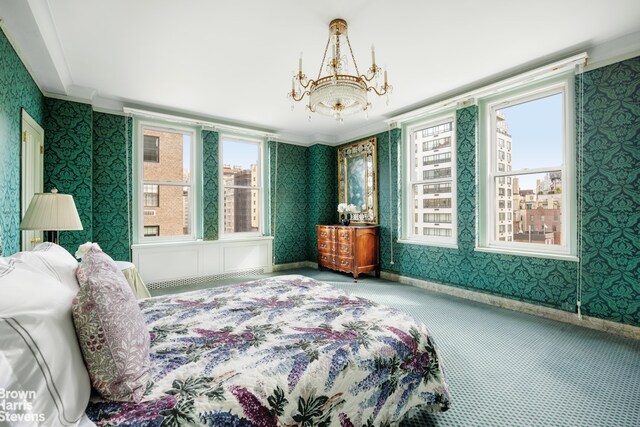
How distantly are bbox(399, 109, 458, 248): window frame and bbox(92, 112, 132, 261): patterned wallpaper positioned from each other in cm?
415

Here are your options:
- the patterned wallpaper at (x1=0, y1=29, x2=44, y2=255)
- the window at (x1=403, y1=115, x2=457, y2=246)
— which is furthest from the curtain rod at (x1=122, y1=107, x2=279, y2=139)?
the window at (x1=403, y1=115, x2=457, y2=246)

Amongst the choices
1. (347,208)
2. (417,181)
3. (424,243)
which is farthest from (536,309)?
(347,208)

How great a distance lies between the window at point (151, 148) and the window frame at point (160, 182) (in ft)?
0.21

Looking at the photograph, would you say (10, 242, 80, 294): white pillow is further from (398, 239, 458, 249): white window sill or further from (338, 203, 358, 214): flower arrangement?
(338, 203, 358, 214): flower arrangement

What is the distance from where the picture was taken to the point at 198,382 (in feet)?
3.61

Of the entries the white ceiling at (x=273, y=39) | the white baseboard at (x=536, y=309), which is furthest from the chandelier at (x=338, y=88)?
the white baseboard at (x=536, y=309)

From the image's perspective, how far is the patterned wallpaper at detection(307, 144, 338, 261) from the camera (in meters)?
6.03

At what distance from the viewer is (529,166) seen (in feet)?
11.5

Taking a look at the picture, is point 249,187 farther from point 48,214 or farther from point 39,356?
point 39,356

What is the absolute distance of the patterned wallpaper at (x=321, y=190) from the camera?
6.03 metres

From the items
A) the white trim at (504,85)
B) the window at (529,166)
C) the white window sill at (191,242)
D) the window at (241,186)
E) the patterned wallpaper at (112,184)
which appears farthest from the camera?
the window at (241,186)

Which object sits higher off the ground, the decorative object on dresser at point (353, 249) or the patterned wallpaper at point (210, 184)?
the patterned wallpaper at point (210, 184)

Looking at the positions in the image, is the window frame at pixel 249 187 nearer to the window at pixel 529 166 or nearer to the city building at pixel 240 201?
the city building at pixel 240 201

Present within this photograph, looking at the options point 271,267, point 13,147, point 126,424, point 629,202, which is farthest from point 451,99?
point 13,147
